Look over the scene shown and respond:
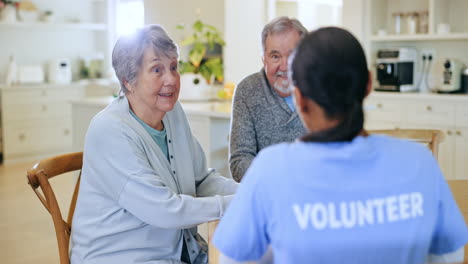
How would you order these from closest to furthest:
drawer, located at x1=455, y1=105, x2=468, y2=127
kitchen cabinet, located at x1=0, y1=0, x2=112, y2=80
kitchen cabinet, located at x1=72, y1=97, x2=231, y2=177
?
kitchen cabinet, located at x1=72, y1=97, x2=231, y2=177 → drawer, located at x1=455, y1=105, x2=468, y2=127 → kitchen cabinet, located at x1=0, y1=0, x2=112, y2=80

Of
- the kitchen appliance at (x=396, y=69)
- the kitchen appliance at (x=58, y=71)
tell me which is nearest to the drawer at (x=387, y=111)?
the kitchen appliance at (x=396, y=69)

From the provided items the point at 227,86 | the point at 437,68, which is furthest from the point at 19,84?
the point at 437,68

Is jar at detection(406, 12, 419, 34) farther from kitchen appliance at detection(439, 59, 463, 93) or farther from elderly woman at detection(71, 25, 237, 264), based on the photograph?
elderly woman at detection(71, 25, 237, 264)

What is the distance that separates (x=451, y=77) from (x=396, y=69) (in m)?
0.50

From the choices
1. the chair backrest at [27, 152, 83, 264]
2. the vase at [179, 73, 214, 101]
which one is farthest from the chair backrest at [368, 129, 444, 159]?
the vase at [179, 73, 214, 101]

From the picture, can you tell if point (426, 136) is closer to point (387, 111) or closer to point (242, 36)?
point (387, 111)

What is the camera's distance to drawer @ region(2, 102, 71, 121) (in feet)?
21.2

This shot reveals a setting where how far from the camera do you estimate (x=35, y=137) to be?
22.1 feet

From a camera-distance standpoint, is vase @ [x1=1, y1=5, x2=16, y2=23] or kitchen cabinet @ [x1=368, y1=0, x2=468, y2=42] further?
vase @ [x1=1, y1=5, x2=16, y2=23]

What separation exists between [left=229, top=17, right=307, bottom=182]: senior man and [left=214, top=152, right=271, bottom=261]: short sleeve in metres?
1.00

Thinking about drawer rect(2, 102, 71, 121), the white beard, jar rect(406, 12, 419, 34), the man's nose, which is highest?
jar rect(406, 12, 419, 34)

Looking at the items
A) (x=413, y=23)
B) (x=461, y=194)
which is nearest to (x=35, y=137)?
(x=413, y=23)

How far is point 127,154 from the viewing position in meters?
1.58

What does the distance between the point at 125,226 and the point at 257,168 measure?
32.0 inches
